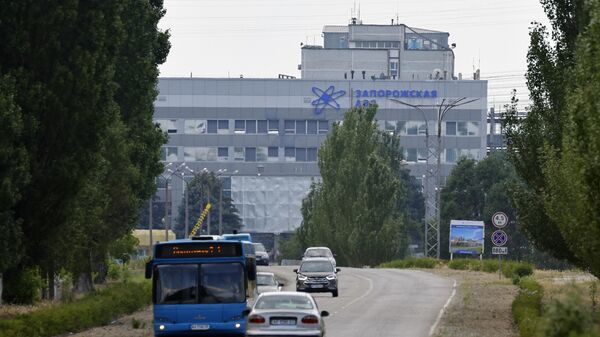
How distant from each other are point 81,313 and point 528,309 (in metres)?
12.2

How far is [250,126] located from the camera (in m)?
164

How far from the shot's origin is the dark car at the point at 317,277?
5703 cm

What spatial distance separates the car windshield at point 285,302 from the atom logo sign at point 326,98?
133180mm

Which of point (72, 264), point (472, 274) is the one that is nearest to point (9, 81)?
point (72, 264)

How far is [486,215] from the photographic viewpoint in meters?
125

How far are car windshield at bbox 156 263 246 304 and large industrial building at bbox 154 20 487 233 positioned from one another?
126m

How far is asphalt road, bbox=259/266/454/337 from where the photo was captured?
39.2 metres

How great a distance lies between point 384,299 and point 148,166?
34.8 ft

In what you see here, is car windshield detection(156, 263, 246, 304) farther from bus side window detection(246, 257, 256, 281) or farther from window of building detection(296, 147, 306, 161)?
window of building detection(296, 147, 306, 161)

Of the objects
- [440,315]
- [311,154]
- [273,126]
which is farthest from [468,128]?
[440,315]

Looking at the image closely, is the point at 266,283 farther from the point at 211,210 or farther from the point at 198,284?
the point at 211,210

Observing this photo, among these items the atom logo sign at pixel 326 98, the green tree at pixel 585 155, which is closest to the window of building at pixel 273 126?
the atom logo sign at pixel 326 98

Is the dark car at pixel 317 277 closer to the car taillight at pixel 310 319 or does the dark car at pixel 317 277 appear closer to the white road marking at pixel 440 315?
the white road marking at pixel 440 315

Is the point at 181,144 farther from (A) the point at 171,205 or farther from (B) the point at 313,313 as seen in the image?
(B) the point at 313,313
